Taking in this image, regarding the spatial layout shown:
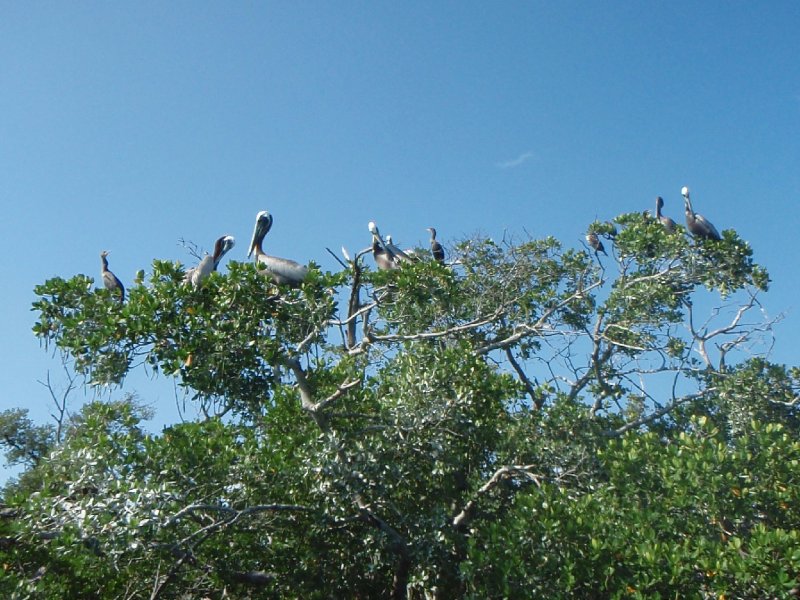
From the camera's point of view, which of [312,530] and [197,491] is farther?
[312,530]

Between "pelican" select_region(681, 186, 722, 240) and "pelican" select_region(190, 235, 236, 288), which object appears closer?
"pelican" select_region(190, 235, 236, 288)

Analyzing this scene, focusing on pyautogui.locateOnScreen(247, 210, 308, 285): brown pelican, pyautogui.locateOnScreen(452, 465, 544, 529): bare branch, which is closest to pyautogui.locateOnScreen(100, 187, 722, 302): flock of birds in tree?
pyautogui.locateOnScreen(247, 210, 308, 285): brown pelican

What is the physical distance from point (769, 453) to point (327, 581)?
4.59 m

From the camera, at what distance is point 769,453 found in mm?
6418

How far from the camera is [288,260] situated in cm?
977

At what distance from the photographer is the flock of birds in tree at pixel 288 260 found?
30.8ft

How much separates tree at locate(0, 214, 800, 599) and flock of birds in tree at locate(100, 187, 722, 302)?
0.92 metres

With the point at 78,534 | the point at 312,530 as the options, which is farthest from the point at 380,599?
the point at 78,534

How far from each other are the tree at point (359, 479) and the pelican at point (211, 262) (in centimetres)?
113

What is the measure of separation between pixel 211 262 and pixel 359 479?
3.63m

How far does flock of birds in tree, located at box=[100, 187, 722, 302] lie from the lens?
30.8ft

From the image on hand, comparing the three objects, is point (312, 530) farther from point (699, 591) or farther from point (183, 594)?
point (699, 591)

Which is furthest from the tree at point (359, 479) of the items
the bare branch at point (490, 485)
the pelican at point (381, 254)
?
the pelican at point (381, 254)

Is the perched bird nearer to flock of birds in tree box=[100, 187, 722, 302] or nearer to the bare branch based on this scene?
flock of birds in tree box=[100, 187, 722, 302]
